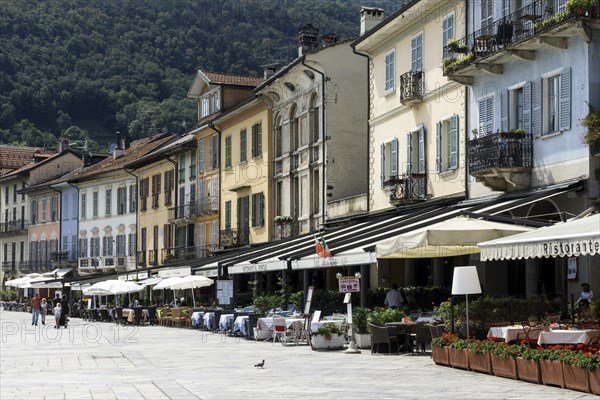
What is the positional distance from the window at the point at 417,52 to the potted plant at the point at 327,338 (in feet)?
31.6

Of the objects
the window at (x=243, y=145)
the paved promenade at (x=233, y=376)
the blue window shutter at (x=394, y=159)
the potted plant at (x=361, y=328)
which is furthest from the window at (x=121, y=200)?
the potted plant at (x=361, y=328)

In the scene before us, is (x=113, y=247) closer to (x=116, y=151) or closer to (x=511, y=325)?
(x=116, y=151)

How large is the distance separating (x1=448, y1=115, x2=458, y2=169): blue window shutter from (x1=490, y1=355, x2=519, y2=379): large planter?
12.4 meters

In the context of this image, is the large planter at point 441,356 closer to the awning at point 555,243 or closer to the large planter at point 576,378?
the awning at point 555,243

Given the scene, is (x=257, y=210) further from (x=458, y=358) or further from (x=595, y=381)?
(x=595, y=381)

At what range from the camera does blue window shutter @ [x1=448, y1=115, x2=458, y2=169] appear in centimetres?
2995

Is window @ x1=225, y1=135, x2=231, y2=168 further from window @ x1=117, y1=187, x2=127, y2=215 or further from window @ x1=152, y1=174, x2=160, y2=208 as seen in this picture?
window @ x1=117, y1=187, x2=127, y2=215

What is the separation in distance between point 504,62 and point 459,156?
11.7 ft

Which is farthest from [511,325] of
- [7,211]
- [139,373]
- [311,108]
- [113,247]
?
[7,211]

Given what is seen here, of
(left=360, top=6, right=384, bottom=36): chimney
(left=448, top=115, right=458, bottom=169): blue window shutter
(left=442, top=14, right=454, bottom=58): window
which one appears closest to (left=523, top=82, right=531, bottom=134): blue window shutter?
(left=448, top=115, right=458, bottom=169): blue window shutter

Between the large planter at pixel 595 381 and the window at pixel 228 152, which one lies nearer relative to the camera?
the large planter at pixel 595 381

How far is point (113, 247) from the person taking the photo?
237 feet

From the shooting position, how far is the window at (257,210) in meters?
47.8

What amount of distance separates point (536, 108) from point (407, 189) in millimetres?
7499
